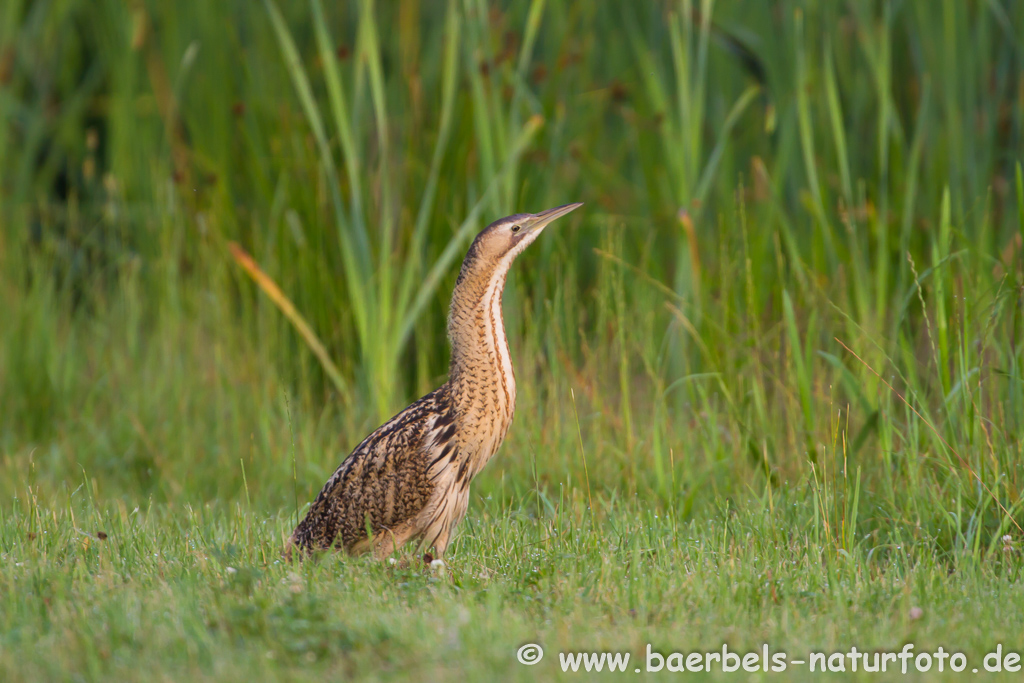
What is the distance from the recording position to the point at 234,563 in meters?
4.81

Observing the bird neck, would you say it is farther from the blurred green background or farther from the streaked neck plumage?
the blurred green background

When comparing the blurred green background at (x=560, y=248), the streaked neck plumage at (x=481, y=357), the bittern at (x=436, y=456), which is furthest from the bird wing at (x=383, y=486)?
the blurred green background at (x=560, y=248)

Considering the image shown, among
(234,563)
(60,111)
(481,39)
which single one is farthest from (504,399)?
(60,111)

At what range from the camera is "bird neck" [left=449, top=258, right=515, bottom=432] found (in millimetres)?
5285

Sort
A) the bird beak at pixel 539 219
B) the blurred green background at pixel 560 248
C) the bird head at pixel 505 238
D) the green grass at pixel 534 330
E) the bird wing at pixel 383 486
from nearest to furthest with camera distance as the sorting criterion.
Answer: the green grass at pixel 534 330
the bird wing at pixel 383 486
the bird head at pixel 505 238
the bird beak at pixel 539 219
the blurred green background at pixel 560 248

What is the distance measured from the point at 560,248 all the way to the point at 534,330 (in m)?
0.70

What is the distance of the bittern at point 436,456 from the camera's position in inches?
206

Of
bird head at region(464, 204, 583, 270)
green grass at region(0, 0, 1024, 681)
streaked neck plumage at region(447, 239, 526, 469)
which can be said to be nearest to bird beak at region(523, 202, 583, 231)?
bird head at region(464, 204, 583, 270)

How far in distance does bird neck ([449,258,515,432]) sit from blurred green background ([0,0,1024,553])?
778 millimetres

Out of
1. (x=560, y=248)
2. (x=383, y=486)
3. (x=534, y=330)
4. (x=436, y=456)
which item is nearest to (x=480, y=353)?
(x=436, y=456)

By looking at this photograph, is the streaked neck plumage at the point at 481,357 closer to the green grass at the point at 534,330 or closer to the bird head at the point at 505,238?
the bird head at the point at 505,238

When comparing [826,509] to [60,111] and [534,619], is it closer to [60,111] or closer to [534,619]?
[534,619]

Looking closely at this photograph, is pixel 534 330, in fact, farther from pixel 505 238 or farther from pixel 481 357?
pixel 481 357

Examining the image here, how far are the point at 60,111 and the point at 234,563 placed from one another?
688cm
